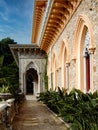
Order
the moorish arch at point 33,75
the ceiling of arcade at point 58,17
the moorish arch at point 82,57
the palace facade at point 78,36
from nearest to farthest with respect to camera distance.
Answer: the palace facade at point 78,36, the moorish arch at point 82,57, the ceiling of arcade at point 58,17, the moorish arch at point 33,75

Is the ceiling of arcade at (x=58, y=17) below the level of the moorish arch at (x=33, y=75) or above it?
above

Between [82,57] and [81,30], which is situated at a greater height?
[81,30]

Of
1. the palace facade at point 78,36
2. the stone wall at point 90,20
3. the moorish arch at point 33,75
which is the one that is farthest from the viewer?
the moorish arch at point 33,75

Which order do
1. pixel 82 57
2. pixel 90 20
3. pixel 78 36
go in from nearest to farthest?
pixel 90 20 → pixel 78 36 → pixel 82 57

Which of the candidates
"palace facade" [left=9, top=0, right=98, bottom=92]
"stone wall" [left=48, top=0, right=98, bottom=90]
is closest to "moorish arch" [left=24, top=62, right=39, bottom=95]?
"palace facade" [left=9, top=0, right=98, bottom=92]

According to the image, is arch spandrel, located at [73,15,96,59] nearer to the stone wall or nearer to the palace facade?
the palace facade

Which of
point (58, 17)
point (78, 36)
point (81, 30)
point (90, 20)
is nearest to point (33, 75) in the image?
point (58, 17)

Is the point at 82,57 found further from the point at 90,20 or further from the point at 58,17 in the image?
the point at 58,17

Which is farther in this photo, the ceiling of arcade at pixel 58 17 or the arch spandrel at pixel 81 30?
the ceiling of arcade at pixel 58 17

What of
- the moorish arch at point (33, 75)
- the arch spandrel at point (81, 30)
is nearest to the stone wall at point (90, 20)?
the arch spandrel at point (81, 30)

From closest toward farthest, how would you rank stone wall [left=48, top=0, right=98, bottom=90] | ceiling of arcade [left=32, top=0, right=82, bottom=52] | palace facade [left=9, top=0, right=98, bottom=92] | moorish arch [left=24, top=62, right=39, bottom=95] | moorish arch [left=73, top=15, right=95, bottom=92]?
1. stone wall [left=48, top=0, right=98, bottom=90]
2. palace facade [left=9, top=0, right=98, bottom=92]
3. moorish arch [left=73, top=15, right=95, bottom=92]
4. ceiling of arcade [left=32, top=0, right=82, bottom=52]
5. moorish arch [left=24, top=62, right=39, bottom=95]

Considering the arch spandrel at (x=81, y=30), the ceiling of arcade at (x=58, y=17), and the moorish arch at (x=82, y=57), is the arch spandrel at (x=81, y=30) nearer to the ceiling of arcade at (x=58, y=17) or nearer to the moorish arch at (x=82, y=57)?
the moorish arch at (x=82, y=57)

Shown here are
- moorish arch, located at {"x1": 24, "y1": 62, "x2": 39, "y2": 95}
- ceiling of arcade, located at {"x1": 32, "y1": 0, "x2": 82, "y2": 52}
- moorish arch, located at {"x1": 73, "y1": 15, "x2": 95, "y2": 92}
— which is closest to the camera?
moorish arch, located at {"x1": 73, "y1": 15, "x2": 95, "y2": 92}

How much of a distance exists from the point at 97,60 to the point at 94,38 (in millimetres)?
731
